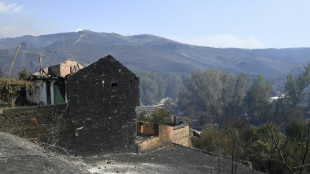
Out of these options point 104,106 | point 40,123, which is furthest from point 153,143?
point 40,123

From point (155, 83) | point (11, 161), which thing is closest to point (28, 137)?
point (11, 161)

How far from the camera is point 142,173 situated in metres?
13.4

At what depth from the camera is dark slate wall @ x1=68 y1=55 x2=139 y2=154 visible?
586 inches

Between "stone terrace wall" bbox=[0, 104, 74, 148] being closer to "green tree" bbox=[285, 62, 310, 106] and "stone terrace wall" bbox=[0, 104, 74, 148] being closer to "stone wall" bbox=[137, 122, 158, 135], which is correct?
Result: "stone wall" bbox=[137, 122, 158, 135]

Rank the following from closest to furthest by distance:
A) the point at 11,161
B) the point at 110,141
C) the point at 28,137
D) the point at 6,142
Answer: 1. the point at 11,161
2. the point at 6,142
3. the point at 28,137
4. the point at 110,141

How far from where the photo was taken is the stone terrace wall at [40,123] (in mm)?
12156

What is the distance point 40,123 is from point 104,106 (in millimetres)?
3999

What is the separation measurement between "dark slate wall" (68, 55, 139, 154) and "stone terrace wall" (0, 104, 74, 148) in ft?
1.88

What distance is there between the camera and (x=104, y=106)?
16125 millimetres

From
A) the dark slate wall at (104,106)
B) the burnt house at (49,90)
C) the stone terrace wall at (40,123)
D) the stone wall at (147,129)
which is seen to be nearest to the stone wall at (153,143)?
the stone wall at (147,129)

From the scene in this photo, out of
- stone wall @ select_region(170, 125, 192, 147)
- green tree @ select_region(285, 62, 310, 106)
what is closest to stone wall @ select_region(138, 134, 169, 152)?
stone wall @ select_region(170, 125, 192, 147)

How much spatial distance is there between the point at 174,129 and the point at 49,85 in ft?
38.8

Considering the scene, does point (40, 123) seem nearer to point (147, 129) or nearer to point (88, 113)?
point (88, 113)

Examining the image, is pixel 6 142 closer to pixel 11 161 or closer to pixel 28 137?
pixel 11 161
